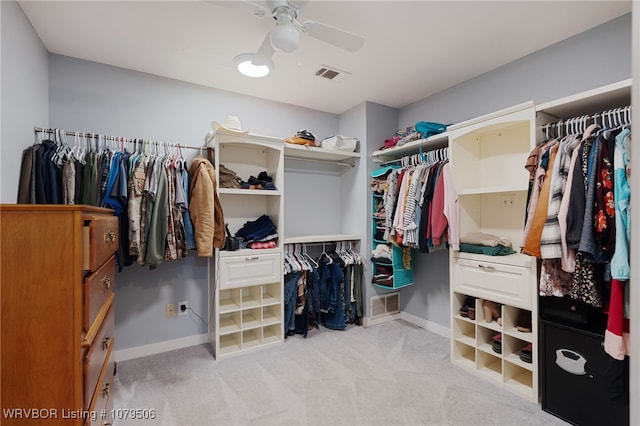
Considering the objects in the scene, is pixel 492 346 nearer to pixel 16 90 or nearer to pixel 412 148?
pixel 412 148

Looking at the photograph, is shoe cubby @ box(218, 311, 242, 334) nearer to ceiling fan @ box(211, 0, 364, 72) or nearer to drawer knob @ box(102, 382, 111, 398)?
drawer knob @ box(102, 382, 111, 398)

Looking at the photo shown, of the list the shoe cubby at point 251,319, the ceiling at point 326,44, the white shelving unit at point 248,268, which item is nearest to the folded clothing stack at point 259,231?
the white shelving unit at point 248,268

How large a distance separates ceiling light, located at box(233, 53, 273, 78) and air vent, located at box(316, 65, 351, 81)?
1.97 feet

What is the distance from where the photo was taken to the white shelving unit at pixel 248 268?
8.59 feet

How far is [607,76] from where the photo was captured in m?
2.00

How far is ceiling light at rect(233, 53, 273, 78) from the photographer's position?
201 centimetres

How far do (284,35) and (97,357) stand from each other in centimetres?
175

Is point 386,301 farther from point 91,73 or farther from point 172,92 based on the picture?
point 91,73

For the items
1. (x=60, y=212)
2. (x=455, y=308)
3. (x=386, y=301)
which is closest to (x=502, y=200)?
(x=455, y=308)

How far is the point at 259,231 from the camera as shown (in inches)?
Answer: 112

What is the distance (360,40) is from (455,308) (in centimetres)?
209

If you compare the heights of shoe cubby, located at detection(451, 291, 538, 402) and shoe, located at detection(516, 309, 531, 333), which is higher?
shoe, located at detection(516, 309, 531, 333)

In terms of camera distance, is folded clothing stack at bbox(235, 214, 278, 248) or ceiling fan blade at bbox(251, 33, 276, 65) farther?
folded clothing stack at bbox(235, 214, 278, 248)

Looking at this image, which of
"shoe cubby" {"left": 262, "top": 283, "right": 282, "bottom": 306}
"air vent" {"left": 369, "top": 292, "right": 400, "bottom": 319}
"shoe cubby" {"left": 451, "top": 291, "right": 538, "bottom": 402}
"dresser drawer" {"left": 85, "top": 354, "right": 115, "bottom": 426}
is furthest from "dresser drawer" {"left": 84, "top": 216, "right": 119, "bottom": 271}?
"air vent" {"left": 369, "top": 292, "right": 400, "bottom": 319}
